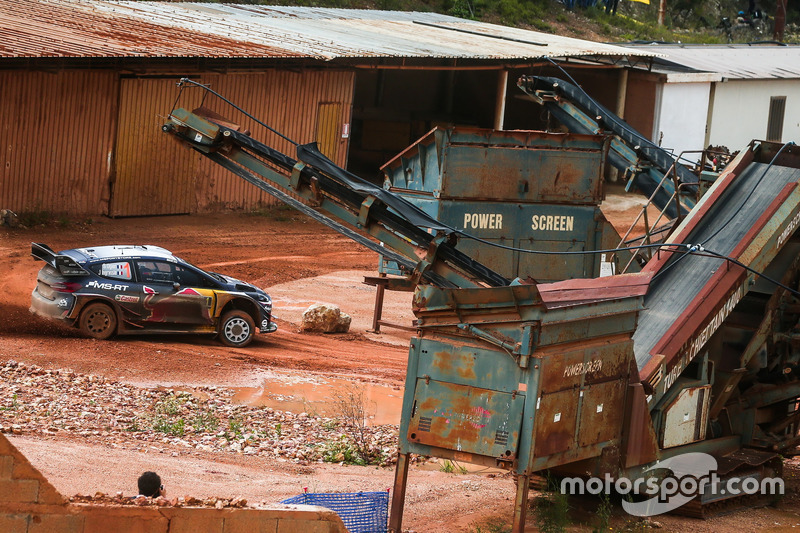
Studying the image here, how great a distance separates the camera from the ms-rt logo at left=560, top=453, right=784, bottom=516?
478 inches

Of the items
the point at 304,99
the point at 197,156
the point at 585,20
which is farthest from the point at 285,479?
the point at 585,20

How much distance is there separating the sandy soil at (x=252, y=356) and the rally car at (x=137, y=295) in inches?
15.2

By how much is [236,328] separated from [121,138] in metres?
9.95

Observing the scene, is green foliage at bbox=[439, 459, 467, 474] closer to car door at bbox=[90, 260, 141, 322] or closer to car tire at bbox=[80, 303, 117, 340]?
car door at bbox=[90, 260, 141, 322]

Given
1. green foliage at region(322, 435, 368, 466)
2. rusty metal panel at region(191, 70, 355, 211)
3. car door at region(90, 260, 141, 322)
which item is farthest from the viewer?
rusty metal panel at region(191, 70, 355, 211)

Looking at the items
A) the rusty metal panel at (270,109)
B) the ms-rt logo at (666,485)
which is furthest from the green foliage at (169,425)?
the rusty metal panel at (270,109)

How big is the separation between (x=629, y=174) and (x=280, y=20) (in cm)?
1863

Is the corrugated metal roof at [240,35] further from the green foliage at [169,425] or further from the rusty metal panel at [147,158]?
the green foliage at [169,425]

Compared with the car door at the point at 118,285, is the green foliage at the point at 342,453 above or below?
below

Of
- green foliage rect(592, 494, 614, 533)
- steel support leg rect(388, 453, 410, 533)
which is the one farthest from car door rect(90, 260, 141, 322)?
green foliage rect(592, 494, 614, 533)

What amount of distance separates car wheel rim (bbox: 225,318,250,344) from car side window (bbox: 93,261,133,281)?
77.7 inches

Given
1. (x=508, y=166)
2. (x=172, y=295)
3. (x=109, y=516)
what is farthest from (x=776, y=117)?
(x=109, y=516)

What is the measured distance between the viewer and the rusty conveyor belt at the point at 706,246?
12953 millimetres

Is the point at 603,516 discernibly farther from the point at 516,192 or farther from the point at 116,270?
the point at 116,270
